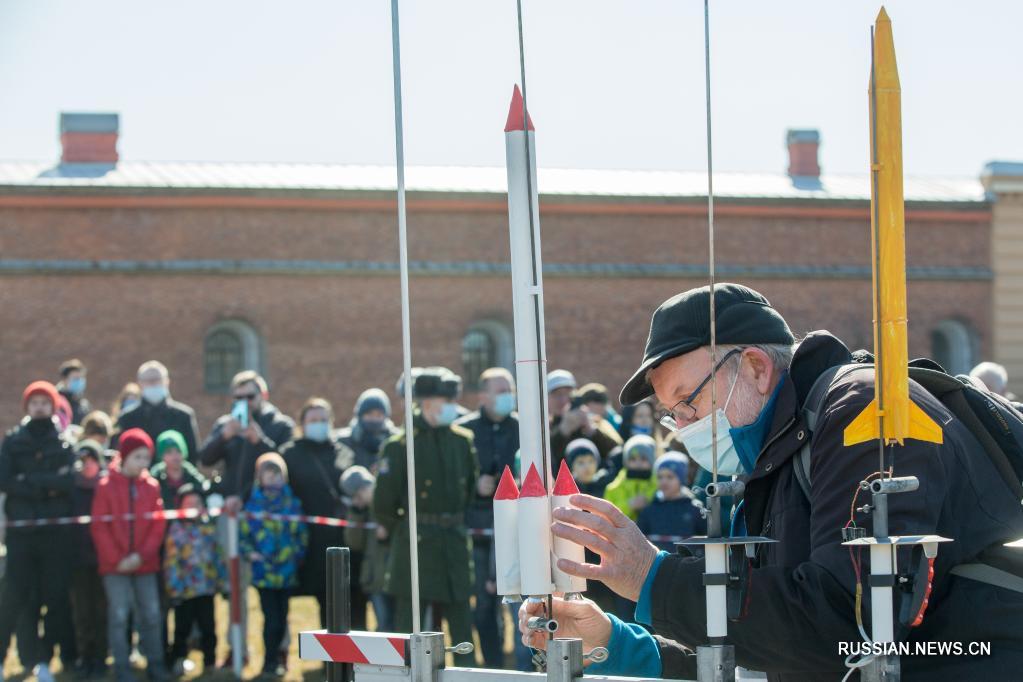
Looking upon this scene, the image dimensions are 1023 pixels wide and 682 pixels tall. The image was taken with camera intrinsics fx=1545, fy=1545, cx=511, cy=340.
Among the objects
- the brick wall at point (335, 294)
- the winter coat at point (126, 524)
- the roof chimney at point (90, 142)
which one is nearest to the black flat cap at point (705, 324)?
Result: the winter coat at point (126, 524)

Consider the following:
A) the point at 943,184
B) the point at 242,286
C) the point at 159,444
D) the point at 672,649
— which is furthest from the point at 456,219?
the point at 672,649

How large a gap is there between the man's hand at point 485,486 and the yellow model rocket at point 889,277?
9.22m

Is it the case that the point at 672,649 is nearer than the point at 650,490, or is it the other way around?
the point at 672,649

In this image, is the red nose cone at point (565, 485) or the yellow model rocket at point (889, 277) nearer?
the yellow model rocket at point (889, 277)

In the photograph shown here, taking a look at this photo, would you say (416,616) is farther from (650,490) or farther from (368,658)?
(650,490)

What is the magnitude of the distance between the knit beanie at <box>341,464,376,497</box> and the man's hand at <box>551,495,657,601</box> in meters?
9.43

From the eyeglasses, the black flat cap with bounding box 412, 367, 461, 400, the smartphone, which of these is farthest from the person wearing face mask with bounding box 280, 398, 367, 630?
the eyeglasses

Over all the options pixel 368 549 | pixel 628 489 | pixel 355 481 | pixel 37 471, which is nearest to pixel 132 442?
pixel 37 471

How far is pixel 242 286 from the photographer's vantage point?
30.8 metres

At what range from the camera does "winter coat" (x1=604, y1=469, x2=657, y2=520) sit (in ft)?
39.8

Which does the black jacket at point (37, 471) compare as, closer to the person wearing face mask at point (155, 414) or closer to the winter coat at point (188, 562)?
the winter coat at point (188, 562)

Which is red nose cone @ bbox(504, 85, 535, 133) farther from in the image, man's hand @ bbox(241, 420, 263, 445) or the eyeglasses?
man's hand @ bbox(241, 420, 263, 445)

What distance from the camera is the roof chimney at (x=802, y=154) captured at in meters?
38.0

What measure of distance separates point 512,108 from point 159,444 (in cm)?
1005
